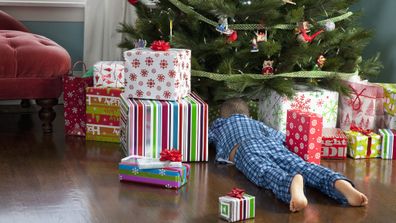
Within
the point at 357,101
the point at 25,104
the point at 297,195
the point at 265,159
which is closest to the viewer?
the point at 297,195

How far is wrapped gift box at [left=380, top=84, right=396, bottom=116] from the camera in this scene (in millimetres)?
3297

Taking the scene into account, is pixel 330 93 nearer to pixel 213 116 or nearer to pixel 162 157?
pixel 213 116

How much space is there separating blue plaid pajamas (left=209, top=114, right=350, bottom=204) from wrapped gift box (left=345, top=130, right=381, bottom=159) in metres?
0.38

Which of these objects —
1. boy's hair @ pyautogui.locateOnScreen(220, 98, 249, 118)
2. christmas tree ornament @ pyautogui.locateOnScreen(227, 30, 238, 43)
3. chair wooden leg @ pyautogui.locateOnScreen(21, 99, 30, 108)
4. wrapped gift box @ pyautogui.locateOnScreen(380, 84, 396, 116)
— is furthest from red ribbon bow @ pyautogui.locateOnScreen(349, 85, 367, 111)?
chair wooden leg @ pyautogui.locateOnScreen(21, 99, 30, 108)

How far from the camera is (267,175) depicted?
8.43 ft

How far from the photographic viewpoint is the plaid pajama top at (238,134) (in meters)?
2.87

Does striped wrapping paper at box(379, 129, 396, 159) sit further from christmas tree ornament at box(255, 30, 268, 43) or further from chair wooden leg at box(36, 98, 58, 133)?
chair wooden leg at box(36, 98, 58, 133)

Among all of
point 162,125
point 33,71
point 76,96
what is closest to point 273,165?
point 162,125

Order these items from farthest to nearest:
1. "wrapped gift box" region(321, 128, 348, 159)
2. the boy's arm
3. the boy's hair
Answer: the boy's hair < "wrapped gift box" region(321, 128, 348, 159) < the boy's arm

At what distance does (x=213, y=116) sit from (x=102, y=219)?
4.75 feet

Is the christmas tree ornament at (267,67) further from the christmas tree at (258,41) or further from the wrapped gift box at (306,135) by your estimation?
the wrapped gift box at (306,135)

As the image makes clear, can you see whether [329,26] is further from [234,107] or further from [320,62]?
[234,107]

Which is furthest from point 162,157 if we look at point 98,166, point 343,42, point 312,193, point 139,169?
point 343,42

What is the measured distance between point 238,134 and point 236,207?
27.7 inches
